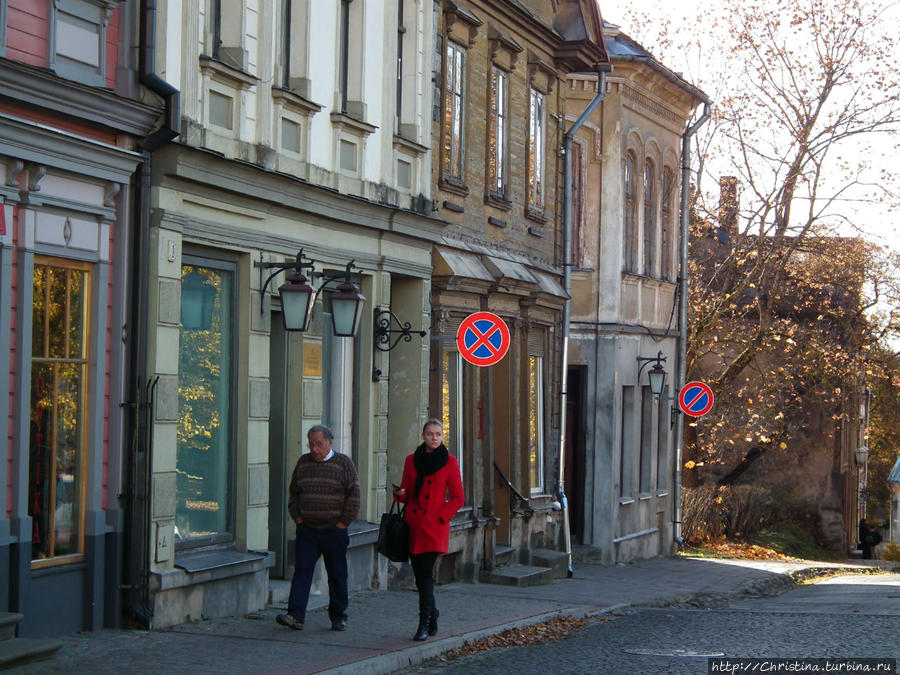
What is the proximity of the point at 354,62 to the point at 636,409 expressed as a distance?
12357 millimetres

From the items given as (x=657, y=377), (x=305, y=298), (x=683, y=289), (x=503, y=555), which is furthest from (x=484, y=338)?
(x=683, y=289)

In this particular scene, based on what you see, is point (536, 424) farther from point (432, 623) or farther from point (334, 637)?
point (334, 637)

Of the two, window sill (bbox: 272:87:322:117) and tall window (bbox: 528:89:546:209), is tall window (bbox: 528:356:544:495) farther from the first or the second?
window sill (bbox: 272:87:322:117)

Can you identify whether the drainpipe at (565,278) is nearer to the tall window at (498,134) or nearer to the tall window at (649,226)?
the tall window at (498,134)

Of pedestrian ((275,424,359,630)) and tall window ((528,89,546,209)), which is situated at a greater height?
tall window ((528,89,546,209))

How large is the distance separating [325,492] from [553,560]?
9.37 m

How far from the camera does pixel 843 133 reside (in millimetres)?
30062

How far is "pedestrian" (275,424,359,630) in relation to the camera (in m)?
11.4

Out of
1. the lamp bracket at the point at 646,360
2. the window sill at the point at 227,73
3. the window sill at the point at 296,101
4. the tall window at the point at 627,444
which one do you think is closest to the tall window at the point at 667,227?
the lamp bracket at the point at 646,360

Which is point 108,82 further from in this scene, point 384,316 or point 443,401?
point 443,401

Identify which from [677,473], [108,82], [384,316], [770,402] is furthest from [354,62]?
[770,402]

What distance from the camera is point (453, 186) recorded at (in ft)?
58.1

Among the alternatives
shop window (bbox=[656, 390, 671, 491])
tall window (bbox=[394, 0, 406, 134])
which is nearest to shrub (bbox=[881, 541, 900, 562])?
shop window (bbox=[656, 390, 671, 491])

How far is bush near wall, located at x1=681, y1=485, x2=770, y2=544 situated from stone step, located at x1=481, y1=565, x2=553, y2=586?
39.6 feet
